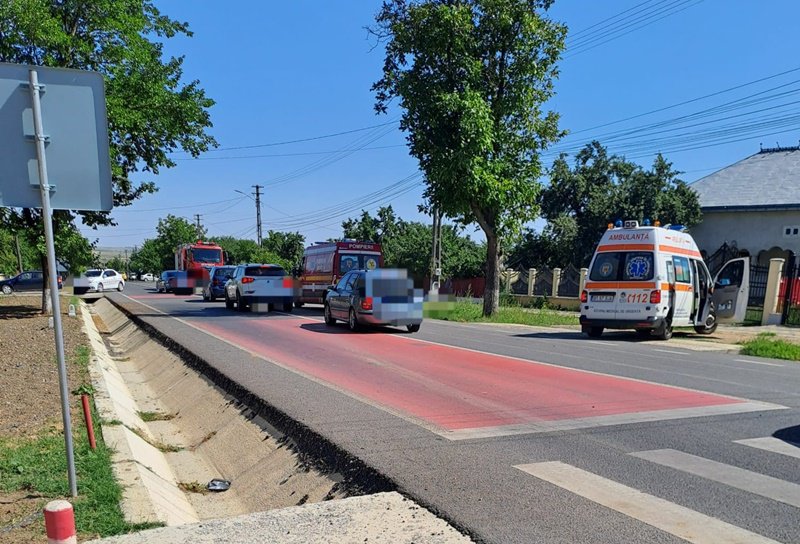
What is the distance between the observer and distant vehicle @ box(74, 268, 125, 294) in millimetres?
44656

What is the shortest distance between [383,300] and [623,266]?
6095 millimetres

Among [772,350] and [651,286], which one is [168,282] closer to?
[651,286]

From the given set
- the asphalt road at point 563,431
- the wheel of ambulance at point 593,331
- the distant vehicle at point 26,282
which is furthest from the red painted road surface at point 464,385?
the distant vehicle at point 26,282

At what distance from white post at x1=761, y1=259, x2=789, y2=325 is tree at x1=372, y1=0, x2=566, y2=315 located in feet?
26.8

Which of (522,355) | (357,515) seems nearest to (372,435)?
(357,515)

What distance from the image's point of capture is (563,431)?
6262 millimetres

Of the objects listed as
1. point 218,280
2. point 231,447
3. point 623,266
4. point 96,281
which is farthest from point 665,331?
point 96,281

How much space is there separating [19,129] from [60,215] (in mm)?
17773

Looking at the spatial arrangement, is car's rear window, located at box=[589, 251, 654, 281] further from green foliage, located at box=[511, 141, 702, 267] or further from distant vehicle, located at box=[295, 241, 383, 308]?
green foliage, located at box=[511, 141, 702, 267]

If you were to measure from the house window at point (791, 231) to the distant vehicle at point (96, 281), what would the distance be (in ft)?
142

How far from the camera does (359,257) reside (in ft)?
82.1

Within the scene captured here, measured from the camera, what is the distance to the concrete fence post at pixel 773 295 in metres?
20.8

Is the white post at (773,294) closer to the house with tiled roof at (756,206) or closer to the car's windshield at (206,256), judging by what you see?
the house with tiled roof at (756,206)

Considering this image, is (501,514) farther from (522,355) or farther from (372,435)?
(522,355)
